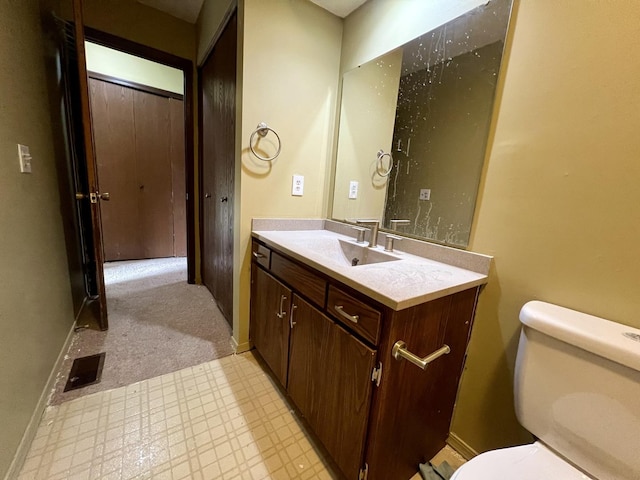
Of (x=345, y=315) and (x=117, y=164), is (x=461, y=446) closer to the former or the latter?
(x=345, y=315)

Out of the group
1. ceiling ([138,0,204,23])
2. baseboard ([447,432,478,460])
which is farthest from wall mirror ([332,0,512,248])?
ceiling ([138,0,204,23])

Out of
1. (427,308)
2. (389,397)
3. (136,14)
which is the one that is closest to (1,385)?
(389,397)

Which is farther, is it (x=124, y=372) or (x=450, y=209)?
(x=124, y=372)

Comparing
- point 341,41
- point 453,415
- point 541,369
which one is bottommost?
point 453,415

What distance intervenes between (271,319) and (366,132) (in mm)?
1229

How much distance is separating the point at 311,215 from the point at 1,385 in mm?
1526

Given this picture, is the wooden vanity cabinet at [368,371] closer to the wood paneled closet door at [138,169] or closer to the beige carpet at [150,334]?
the beige carpet at [150,334]

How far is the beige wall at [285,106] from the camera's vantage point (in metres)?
1.44

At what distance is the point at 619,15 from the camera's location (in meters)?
0.74

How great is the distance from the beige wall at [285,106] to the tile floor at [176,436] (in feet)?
1.49

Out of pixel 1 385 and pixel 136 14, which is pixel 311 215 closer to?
pixel 1 385

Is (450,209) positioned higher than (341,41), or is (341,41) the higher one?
(341,41)

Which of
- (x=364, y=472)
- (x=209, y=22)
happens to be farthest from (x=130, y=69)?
(x=364, y=472)

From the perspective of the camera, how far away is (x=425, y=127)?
1.28 metres
